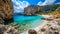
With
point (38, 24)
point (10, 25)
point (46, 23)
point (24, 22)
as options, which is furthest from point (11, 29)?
point (46, 23)

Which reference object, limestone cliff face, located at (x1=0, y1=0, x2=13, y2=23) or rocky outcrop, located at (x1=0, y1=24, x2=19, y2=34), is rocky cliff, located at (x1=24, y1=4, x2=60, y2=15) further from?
rocky outcrop, located at (x1=0, y1=24, x2=19, y2=34)

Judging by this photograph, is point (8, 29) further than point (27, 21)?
No

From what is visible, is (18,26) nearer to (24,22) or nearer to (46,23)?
(24,22)

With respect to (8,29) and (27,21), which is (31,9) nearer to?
(27,21)

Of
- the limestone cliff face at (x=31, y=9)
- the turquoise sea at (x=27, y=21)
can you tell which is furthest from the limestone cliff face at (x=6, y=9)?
the limestone cliff face at (x=31, y=9)

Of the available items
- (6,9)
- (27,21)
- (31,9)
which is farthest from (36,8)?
(6,9)

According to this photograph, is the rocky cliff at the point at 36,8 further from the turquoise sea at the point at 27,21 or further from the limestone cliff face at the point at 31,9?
the turquoise sea at the point at 27,21
